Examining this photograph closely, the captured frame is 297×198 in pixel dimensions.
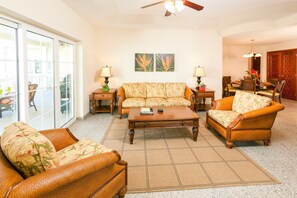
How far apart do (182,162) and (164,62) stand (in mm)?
3929

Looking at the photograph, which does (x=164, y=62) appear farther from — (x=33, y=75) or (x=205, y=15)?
(x=33, y=75)

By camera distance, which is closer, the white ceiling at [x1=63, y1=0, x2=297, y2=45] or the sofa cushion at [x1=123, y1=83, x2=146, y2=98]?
the white ceiling at [x1=63, y1=0, x2=297, y2=45]

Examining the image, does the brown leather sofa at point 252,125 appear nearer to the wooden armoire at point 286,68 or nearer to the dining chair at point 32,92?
the dining chair at point 32,92

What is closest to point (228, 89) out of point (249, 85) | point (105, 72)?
point (249, 85)

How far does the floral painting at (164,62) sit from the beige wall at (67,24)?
1.87 metres

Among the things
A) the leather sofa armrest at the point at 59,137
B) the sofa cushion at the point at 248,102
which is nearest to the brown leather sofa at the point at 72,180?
the leather sofa armrest at the point at 59,137

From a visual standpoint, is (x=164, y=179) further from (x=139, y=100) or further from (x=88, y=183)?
(x=139, y=100)

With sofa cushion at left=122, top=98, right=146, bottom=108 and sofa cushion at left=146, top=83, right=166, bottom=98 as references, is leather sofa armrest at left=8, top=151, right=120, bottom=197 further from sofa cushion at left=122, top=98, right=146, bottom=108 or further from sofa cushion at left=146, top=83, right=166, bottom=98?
sofa cushion at left=146, top=83, right=166, bottom=98

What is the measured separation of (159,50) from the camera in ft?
20.3

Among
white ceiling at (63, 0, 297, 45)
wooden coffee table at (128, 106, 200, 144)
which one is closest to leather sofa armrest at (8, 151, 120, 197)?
wooden coffee table at (128, 106, 200, 144)

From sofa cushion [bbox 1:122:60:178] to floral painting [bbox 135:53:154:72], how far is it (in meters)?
4.86

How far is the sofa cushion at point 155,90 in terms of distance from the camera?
5762mm

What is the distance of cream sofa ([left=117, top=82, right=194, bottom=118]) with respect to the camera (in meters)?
5.19

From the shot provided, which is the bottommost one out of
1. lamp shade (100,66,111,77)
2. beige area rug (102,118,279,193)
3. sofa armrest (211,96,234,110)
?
beige area rug (102,118,279,193)
